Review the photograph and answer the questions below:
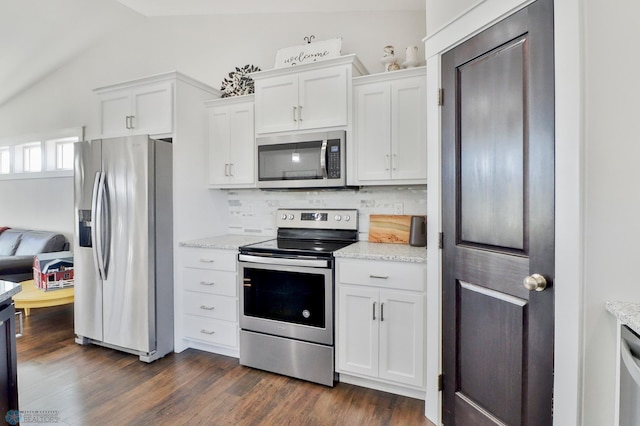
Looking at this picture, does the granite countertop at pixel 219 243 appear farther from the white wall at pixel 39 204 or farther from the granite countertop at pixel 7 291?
the white wall at pixel 39 204

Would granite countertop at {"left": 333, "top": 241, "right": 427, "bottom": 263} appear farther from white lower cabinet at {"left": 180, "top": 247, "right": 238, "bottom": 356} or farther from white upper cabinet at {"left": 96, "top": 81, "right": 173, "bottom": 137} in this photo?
white upper cabinet at {"left": 96, "top": 81, "right": 173, "bottom": 137}

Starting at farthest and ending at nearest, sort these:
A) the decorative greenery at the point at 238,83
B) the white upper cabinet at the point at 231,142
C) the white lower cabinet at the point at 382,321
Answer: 1. the decorative greenery at the point at 238,83
2. the white upper cabinet at the point at 231,142
3. the white lower cabinet at the point at 382,321

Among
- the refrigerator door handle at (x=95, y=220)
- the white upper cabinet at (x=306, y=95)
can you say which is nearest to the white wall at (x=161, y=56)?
the white upper cabinet at (x=306, y=95)

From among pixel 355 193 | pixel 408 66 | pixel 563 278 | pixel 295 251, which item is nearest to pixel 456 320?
pixel 563 278

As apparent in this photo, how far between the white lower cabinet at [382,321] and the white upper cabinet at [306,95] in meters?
1.12

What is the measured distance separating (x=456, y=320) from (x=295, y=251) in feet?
3.56

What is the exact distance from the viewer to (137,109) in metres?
2.81

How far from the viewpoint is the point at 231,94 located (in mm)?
3074

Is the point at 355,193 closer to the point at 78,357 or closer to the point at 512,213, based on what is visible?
the point at 512,213

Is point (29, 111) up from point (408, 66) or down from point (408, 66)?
up

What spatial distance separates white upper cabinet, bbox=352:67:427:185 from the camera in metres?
2.28

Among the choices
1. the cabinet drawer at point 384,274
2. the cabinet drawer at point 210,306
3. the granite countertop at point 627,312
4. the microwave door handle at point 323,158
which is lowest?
the cabinet drawer at point 210,306

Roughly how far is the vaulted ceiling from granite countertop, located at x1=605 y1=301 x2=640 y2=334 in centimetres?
243

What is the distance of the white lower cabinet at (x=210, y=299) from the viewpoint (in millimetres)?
2553
